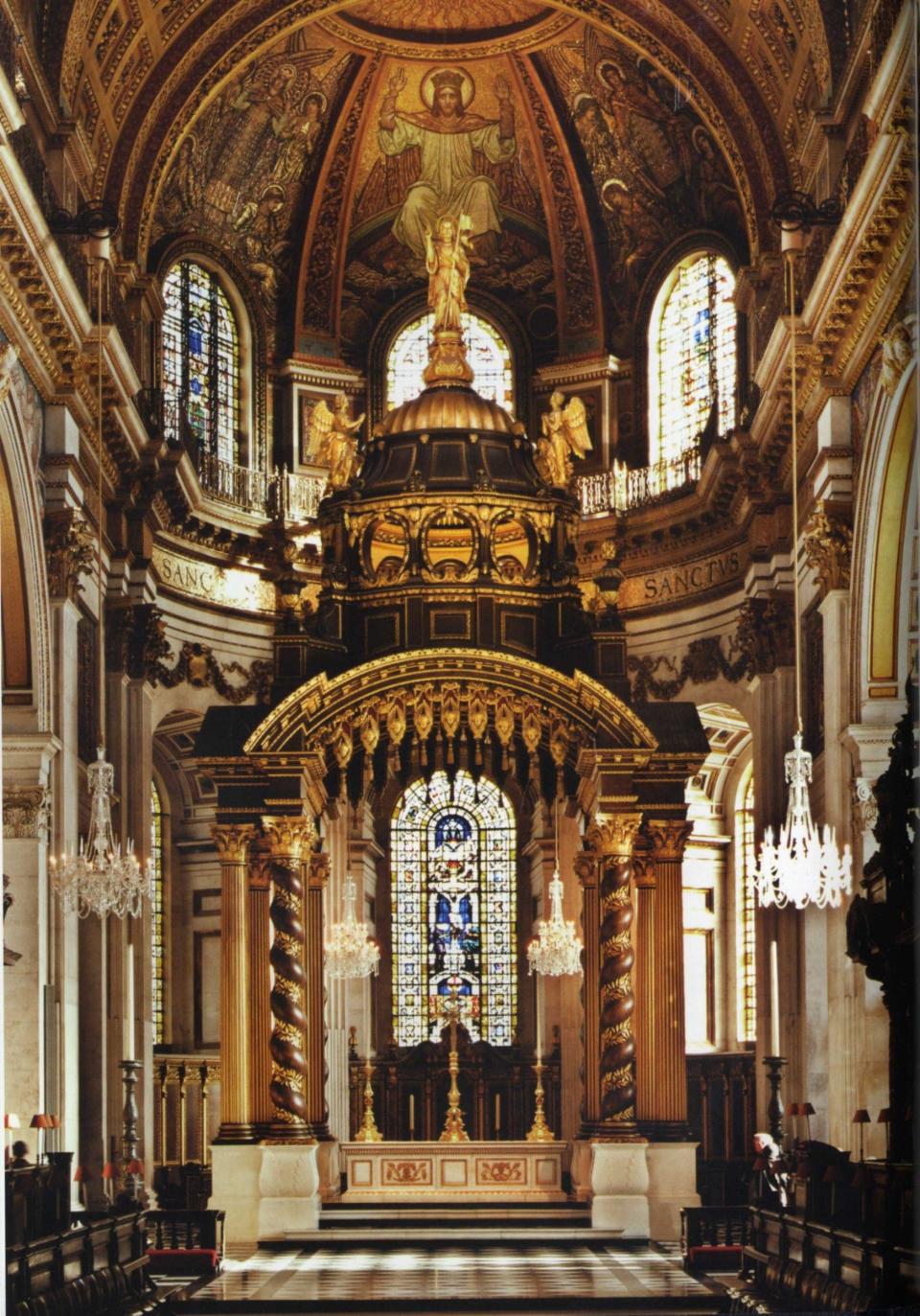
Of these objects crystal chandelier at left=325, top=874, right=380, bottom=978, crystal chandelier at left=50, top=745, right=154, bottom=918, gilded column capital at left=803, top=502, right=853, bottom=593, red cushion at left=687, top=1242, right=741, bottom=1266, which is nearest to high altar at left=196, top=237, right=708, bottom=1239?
crystal chandelier at left=50, top=745, right=154, bottom=918

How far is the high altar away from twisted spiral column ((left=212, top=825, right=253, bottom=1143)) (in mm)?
25

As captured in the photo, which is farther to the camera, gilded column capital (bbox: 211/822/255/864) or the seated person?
gilded column capital (bbox: 211/822/255/864)

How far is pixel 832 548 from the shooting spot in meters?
23.6

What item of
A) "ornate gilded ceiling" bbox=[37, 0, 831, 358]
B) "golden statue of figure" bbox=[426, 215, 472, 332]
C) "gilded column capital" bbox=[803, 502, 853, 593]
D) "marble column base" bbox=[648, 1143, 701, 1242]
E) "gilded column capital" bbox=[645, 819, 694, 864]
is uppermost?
"ornate gilded ceiling" bbox=[37, 0, 831, 358]

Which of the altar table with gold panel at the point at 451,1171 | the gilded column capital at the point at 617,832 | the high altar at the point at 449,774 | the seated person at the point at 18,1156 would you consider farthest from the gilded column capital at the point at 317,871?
Result: the seated person at the point at 18,1156

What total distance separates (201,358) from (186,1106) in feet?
32.7

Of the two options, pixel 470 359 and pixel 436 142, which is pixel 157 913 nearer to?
pixel 470 359

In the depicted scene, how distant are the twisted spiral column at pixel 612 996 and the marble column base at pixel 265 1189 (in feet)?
9.29

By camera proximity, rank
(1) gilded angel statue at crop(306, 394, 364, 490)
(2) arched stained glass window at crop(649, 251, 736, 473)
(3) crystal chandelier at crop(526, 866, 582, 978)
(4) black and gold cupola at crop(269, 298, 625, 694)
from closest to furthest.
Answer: (4) black and gold cupola at crop(269, 298, 625, 694), (1) gilded angel statue at crop(306, 394, 364, 490), (3) crystal chandelier at crop(526, 866, 582, 978), (2) arched stained glass window at crop(649, 251, 736, 473)

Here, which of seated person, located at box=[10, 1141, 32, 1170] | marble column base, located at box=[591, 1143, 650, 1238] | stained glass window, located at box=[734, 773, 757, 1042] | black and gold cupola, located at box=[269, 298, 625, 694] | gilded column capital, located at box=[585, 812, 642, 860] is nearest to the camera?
seated person, located at box=[10, 1141, 32, 1170]

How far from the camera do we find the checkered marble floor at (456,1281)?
1838 cm

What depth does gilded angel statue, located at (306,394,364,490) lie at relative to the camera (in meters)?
28.5

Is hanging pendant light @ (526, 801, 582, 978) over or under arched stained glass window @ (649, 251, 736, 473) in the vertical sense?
under

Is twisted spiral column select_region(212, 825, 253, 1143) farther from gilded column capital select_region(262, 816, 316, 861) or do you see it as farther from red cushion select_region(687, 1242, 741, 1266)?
red cushion select_region(687, 1242, 741, 1266)
